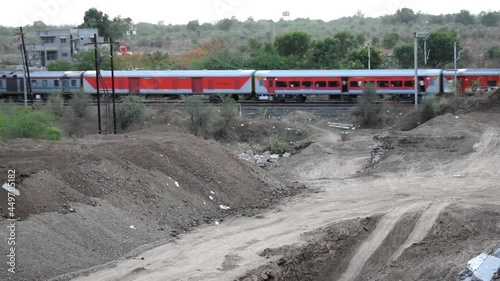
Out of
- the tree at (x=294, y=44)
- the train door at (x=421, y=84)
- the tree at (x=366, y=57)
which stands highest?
the tree at (x=294, y=44)

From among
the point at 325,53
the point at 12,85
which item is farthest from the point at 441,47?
the point at 12,85

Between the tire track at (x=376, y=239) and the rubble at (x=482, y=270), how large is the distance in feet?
14.8

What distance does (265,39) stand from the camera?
138 metres

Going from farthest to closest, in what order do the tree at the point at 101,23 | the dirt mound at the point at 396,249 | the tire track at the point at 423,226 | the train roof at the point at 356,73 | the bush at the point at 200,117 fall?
1. the tree at the point at 101,23
2. the train roof at the point at 356,73
3. the bush at the point at 200,117
4. the tire track at the point at 423,226
5. the dirt mound at the point at 396,249

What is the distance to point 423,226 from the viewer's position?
23.1 m

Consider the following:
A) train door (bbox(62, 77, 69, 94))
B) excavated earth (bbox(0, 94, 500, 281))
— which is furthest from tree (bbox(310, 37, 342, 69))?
excavated earth (bbox(0, 94, 500, 281))

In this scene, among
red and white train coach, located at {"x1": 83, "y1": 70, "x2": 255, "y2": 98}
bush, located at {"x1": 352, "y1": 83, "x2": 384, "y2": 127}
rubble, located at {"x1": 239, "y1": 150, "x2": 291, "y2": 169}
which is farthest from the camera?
red and white train coach, located at {"x1": 83, "y1": 70, "x2": 255, "y2": 98}

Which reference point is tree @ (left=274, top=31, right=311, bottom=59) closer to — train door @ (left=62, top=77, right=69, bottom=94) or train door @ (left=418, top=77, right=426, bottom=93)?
train door @ (left=62, top=77, right=69, bottom=94)

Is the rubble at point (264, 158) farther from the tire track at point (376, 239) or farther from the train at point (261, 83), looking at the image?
the train at point (261, 83)

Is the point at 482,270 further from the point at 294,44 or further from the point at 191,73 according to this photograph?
the point at 294,44

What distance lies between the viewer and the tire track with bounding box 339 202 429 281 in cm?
2005

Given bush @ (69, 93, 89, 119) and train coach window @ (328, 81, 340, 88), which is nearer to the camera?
bush @ (69, 93, 89, 119)

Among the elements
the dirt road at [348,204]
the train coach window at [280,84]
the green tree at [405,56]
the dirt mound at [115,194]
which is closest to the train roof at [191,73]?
the train coach window at [280,84]

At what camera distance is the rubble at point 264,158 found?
39.0 meters
